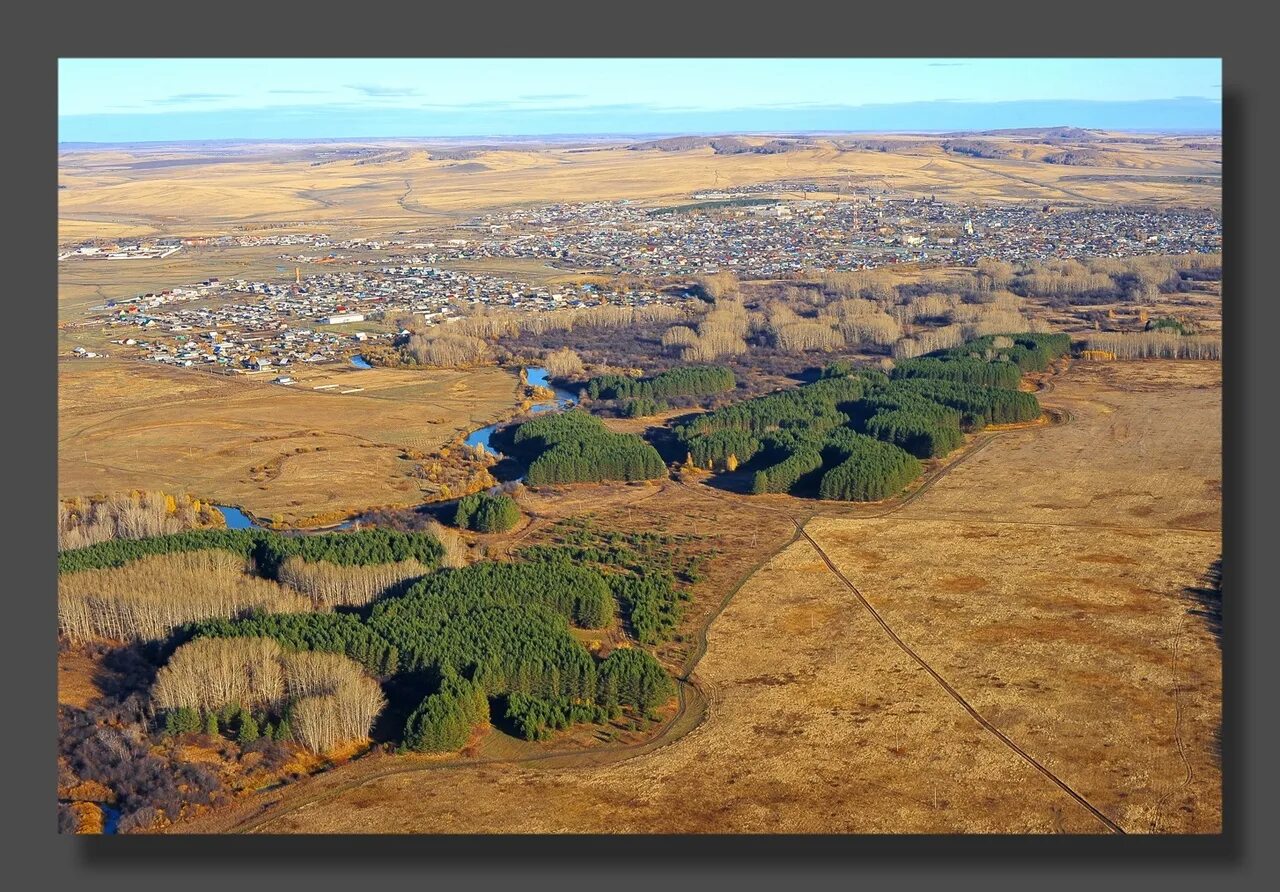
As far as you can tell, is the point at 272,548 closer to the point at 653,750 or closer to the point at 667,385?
the point at 653,750

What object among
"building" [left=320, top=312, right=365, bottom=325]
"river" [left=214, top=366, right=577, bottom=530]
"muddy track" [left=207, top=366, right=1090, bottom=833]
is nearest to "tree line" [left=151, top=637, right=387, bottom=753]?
"muddy track" [left=207, top=366, right=1090, bottom=833]

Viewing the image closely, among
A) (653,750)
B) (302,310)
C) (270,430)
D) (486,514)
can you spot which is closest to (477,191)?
(302,310)

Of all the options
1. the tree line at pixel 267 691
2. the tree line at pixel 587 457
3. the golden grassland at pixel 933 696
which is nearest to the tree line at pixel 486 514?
the golden grassland at pixel 933 696

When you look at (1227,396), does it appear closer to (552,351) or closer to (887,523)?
(887,523)

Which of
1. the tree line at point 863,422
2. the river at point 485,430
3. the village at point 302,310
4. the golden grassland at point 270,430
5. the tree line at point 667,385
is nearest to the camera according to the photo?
the river at point 485,430

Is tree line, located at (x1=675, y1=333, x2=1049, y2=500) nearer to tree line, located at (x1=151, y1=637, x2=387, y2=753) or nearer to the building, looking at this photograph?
tree line, located at (x1=151, y1=637, x2=387, y2=753)

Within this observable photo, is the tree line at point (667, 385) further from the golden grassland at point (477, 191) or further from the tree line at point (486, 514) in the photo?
the golden grassland at point (477, 191)

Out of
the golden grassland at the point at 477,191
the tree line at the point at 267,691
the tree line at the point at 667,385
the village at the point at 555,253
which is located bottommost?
the tree line at the point at 267,691
